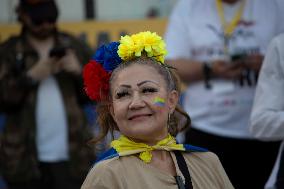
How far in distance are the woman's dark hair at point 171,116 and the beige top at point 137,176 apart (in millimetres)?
294

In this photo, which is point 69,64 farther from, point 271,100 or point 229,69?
point 271,100

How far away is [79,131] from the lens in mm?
5020

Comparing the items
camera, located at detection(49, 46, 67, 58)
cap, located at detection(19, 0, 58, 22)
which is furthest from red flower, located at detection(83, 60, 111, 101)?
cap, located at detection(19, 0, 58, 22)

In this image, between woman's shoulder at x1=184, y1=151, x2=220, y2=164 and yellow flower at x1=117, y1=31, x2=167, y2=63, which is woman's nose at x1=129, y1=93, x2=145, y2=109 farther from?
woman's shoulder at x1=184, y1=151, x2=220, y2=164

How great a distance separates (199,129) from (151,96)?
158cm

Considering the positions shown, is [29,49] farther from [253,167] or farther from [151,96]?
[151,96]

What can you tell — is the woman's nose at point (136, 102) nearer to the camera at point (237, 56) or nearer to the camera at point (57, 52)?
the camera at point (237, 56)

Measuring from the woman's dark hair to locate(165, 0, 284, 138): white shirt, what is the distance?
107cm

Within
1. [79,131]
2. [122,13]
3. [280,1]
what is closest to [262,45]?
[280,1]

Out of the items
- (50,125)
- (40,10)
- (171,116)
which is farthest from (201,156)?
(40,10)

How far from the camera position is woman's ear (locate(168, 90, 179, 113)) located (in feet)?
10.7

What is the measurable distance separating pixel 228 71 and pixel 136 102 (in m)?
1.61

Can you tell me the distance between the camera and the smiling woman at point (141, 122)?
302 centimetres

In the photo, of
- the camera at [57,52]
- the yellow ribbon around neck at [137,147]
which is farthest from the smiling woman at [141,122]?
the camera at [57,52]
